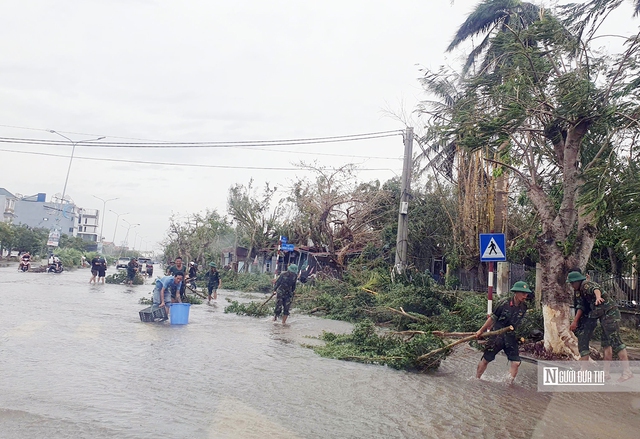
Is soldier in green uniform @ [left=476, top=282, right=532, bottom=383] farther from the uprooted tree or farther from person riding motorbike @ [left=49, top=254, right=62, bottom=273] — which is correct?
person riding motorbike @ [left=49, top=254, right=62, bottom=273]

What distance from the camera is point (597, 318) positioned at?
875 centimetres

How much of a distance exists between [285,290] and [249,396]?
341 inches

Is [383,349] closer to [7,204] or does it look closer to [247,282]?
[247,282]

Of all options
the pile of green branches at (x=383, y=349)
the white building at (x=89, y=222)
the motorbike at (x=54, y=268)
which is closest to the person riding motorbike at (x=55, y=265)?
the motorbike at (x=54, y=268)

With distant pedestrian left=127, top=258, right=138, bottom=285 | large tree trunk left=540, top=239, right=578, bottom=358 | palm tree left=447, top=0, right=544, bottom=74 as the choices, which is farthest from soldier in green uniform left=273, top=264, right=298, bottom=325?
distant pedestrian left=127, top=258, right=138, bottom=285

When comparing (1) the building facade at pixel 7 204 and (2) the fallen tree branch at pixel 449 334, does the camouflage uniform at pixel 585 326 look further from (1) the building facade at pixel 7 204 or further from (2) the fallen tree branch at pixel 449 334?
(1) the building facade at pixel 7 204

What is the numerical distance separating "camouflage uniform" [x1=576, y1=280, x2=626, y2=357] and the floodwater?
878mm

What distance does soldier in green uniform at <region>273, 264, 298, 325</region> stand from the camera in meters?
15.6

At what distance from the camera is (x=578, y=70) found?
10.9 meters

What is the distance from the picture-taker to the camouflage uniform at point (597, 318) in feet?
28.3

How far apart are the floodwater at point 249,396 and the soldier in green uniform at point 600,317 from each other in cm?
77

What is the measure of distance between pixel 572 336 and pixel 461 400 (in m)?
3.80

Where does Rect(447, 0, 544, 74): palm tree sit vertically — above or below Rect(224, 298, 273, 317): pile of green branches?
above

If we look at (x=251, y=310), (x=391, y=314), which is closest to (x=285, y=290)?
(x=251, y=310)
